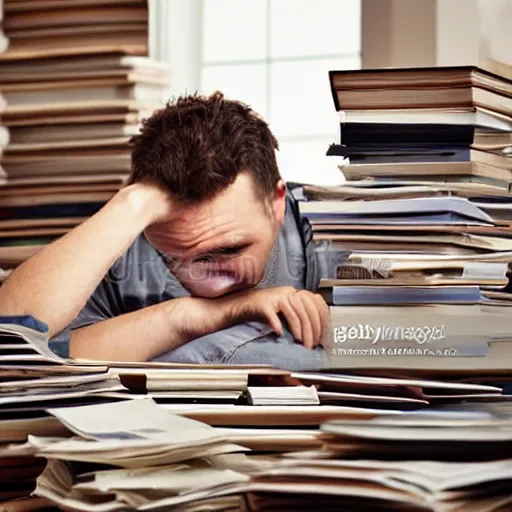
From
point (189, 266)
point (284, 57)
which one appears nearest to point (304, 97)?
point (284, 57)

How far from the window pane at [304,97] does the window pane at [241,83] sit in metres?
0.01

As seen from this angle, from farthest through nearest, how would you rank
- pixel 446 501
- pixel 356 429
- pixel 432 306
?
pixel 432 306 < pixel 356 429 < pixel 446 501

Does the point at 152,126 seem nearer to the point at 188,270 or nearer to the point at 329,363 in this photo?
the point at 188,270

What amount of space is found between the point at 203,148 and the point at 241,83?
0.13 m

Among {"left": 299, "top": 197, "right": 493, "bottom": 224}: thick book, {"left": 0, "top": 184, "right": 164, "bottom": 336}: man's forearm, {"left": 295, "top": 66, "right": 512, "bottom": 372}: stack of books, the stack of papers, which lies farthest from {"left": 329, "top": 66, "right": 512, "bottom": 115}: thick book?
the stack of papers

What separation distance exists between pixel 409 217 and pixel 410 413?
11.9 inches

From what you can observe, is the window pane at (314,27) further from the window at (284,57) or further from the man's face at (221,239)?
the man's face at (221,239)

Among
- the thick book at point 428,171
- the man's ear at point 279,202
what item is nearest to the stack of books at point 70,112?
the man's ear at point 279,202

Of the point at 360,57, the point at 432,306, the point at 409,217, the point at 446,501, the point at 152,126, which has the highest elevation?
the point at 360,57

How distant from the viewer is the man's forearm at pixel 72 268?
1.33 m

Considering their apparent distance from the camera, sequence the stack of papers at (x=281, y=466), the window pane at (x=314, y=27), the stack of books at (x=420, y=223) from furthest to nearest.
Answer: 1. the window pane at (x=314, y=27)
2. the stack of books at (x=420, y=223)
3. the stack of papers at (x=281, y=466)

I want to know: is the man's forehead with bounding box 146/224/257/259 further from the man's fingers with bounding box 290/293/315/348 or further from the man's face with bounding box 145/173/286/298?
the man's fingers with bounding box 290/293/315/348

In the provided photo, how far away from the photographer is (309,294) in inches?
52.6

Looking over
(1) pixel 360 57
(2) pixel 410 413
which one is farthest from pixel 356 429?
(1) pixel 360 57
